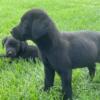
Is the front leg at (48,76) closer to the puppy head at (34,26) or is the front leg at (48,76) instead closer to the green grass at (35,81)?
the green grass at (35,81)

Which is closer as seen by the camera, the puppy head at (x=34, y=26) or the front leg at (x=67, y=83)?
the puppy head at (x=34, y=26)

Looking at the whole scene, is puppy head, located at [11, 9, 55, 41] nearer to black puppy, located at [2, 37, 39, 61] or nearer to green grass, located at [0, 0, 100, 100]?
green grass, located at [0, 0, 100, 100]

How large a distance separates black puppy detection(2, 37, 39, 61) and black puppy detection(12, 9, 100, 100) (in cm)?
247

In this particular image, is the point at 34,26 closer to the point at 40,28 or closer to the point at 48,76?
the point at 40,28

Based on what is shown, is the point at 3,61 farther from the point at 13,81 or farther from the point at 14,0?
the point at 14,0

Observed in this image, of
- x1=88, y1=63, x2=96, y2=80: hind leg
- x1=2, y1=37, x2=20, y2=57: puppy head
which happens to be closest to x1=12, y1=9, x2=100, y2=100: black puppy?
x1=88, y1=63, x2=96, y2=80: hind leg

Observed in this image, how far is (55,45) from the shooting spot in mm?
5828

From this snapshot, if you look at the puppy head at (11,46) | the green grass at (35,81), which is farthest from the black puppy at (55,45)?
the puppy head at (11,46)

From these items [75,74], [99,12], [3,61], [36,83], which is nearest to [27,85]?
[36,83]

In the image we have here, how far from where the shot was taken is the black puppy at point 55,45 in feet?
18.7

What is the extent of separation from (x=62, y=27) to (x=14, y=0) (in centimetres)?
605

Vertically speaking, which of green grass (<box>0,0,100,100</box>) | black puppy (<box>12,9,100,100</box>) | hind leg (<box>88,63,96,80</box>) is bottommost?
green grass (<box>0,0,100,100</box>)

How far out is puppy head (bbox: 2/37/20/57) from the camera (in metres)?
8.60

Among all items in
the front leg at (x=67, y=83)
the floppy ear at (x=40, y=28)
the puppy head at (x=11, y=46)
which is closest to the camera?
the floppy ear at (x=40, y=28)
